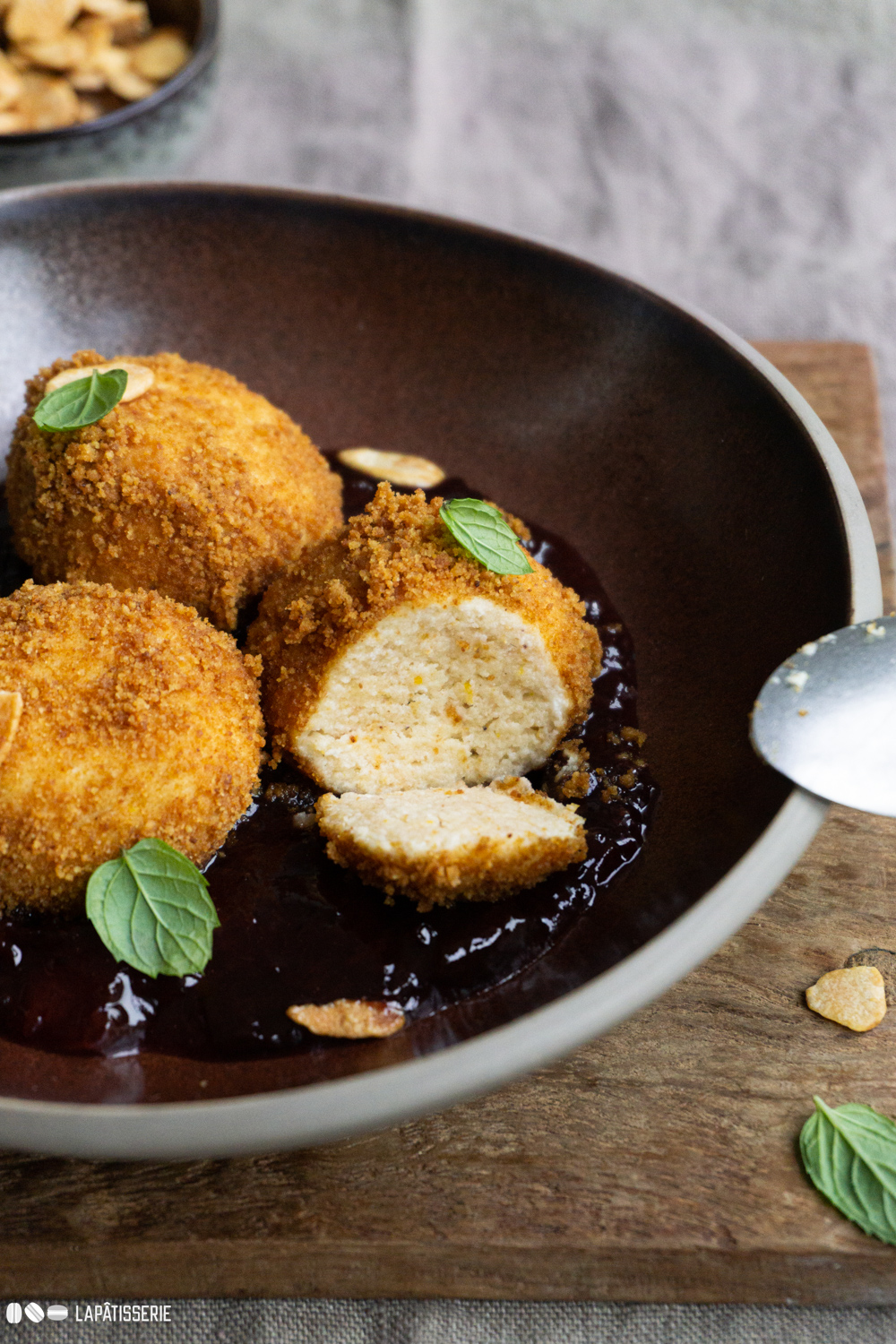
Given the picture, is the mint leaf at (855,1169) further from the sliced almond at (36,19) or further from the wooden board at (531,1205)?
the sliced almond at (36,19)

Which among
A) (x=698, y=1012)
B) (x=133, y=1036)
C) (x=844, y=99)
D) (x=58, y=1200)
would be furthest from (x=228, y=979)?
(x=844, y=99)

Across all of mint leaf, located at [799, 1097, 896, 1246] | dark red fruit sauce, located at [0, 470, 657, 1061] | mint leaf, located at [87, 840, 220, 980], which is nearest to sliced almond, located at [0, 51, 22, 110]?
dark red fruit sauce, located at [0, 470, 657, 1061]

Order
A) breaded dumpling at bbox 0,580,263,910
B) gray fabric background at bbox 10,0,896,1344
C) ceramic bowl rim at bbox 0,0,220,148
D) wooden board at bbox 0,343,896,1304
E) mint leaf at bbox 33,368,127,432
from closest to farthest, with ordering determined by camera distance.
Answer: wooden board at bbox 0,343,896,1304
breaded dumpling at bbox 0,580,263,910
mint leaf at bbox 33,368,127,432
ceramic bowl rim at bbox 0,0,220,148
gray fabric background at bbox 10,0,896,1344

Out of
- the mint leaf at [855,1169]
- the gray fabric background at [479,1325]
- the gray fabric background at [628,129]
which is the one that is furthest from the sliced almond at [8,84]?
the mint leaf at [855,1169]

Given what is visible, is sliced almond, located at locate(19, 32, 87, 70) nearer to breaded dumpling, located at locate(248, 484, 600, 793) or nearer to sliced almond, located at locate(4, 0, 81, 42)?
sliced almond, located at locate(4, 0, 81, 42)

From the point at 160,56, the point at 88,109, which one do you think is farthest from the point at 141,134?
the point at 160,56

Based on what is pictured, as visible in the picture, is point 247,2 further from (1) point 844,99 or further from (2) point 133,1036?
(2) point 133,1036
